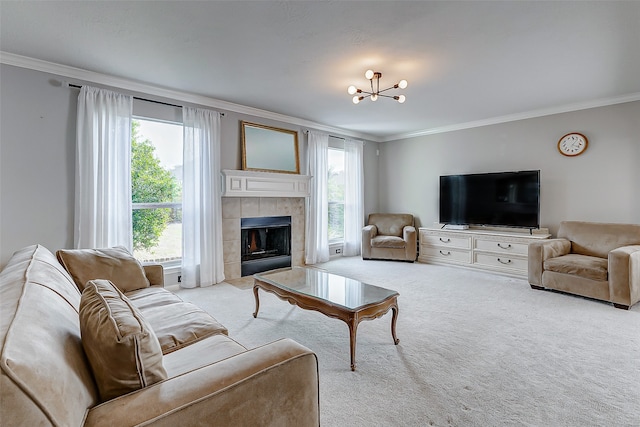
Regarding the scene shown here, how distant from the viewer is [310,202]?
18.4 ft

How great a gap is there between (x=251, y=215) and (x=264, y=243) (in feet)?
1.84

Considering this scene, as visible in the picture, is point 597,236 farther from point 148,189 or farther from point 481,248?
point 148,189

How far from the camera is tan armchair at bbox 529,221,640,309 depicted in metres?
3.30

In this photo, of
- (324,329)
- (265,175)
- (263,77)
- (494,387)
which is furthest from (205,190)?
(494,387)

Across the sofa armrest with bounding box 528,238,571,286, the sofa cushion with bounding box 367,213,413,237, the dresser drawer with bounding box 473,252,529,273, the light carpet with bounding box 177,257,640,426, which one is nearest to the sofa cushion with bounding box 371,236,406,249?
the sofa cushion with bounding box 367,213,413,237

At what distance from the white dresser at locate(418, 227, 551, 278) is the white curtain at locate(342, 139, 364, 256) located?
126 cm

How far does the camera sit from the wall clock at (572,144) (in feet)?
14.7

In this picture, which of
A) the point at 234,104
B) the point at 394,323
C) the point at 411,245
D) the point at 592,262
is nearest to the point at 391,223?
the point at 411,245

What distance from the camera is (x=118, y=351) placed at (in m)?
0.96

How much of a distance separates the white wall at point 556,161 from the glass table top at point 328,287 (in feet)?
12.2

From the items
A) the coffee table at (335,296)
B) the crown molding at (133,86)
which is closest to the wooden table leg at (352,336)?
the coffee table at (335,296)

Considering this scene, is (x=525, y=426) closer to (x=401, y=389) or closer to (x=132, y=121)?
(x=401, y=389)

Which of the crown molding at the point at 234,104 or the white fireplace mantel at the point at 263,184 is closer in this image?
the crown molding at the point at 234,104

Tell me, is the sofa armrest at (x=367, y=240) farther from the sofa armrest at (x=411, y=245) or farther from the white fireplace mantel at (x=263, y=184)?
the white fireplace mantel at (x=263, y=184)
